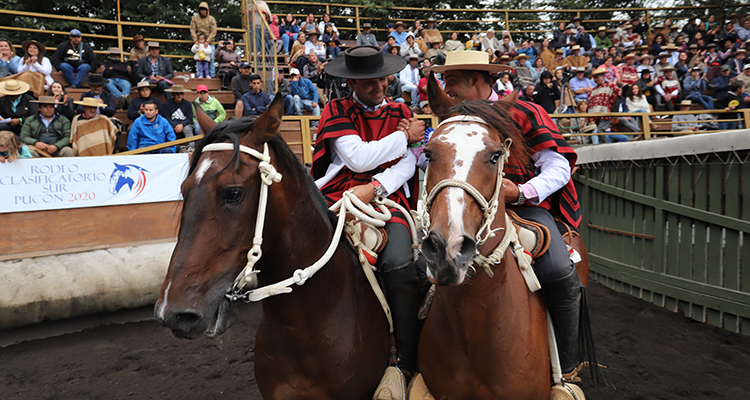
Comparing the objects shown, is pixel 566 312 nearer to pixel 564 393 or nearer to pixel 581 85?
pixel 564 393

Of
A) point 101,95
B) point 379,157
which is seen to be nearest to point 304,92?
point 101,95

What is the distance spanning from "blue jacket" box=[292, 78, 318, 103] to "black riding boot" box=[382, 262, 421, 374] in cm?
965

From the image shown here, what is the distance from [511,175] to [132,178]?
5.76 m

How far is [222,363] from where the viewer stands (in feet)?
17.3

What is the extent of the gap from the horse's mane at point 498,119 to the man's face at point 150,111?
802 centimetres

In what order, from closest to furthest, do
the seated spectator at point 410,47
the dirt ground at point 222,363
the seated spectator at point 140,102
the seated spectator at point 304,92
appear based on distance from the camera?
the dirt ground at point 222,363
the seated spectator at point 140,102
the seated spectator at point 304,92
the seated spectator at point 410,47

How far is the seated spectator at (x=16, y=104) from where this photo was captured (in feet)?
27.2

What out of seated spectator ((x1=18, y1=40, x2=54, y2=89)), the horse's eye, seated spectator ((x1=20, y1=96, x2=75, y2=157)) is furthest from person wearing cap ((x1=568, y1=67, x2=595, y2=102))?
the horse's eye

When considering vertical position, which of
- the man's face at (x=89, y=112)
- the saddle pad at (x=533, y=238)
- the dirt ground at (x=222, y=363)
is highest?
the man's face at (x=89, y=112)

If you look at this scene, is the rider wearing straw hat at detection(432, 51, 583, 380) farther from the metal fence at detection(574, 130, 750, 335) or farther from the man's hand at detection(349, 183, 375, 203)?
the metal fence at detection(574, 130, 750, 335)

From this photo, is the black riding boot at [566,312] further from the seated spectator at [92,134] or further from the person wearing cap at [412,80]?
the person wearing cap at [412,80]

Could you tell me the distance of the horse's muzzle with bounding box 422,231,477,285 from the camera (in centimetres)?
171

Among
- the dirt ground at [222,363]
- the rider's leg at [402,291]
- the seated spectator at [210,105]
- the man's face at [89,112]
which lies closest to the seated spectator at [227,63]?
the seated spectator at [210,105]

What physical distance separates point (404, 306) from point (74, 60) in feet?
38.9
